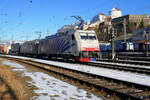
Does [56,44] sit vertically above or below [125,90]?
above

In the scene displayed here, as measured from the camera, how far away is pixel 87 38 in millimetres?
19266

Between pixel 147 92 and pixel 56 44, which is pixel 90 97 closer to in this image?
pixel 147 92

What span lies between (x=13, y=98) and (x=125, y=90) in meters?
4.13

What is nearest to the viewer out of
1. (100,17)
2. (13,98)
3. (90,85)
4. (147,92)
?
(13,98)

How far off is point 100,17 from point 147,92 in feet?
520

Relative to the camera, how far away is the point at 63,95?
673cm

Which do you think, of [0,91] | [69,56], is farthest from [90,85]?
[69,56]

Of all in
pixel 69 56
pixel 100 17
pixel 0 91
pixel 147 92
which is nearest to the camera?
pixel 0 91

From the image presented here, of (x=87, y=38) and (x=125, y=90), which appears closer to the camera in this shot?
(x=125, y=90)

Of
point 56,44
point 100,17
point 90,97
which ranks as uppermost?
point 100,17

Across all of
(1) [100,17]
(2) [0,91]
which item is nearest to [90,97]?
(2) [0,91]

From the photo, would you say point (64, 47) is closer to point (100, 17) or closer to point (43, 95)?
point (43, 95)

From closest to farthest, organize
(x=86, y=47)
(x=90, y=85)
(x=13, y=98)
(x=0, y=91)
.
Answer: (x=13, y=98) < (x=0, y=91) < (x=90, y=85) < (x=86, y=47)

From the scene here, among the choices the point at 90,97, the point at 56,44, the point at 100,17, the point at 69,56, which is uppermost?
the point at 100,17
